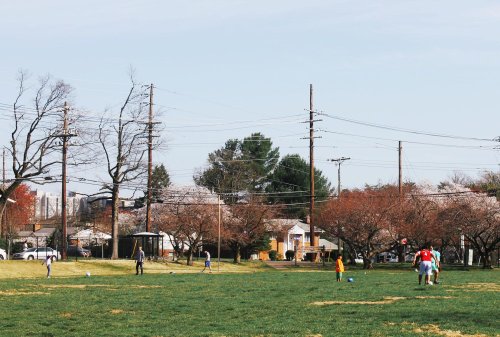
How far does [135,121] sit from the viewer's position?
80188mm

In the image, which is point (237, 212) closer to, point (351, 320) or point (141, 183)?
point (141, 183)

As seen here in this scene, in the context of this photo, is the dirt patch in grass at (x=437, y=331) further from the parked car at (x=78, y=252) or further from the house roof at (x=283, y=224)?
the parked car at (x=78, y=252)

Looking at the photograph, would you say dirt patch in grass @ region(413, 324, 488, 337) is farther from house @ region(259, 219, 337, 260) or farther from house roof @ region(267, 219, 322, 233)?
house @ region(259, 219, 337, 260)

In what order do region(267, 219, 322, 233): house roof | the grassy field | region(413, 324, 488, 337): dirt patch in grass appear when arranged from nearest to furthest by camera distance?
1. region(413, 324, 488, 337): dirt patch in grass
2. the grassy field
3. region(267, 219, 322, 233): house roof

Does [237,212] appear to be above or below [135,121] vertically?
below

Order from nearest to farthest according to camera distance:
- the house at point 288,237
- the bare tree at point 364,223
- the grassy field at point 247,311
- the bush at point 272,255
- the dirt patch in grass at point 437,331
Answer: the dirt patch in grass at point 437,331, the grassy field at point 247,311, the bare tree at point 364,223, the house at point 288,237, the bush at point 272,255

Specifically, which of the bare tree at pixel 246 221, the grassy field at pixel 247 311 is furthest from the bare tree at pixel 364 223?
the grassy field at pixel 247 311

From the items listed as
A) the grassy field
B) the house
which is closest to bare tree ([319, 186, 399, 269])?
the house

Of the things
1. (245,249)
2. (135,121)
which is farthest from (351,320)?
(245,249)

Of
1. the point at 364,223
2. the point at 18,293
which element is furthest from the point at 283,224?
the point at 18,293

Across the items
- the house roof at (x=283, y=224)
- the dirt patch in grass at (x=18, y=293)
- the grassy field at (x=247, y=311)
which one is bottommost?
the dirt patch in grass at (x=18, y=293)

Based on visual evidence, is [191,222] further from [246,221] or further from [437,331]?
[437,331]

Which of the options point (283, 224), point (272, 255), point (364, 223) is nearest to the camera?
point (364, 223)

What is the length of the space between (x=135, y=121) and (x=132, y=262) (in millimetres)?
13950
